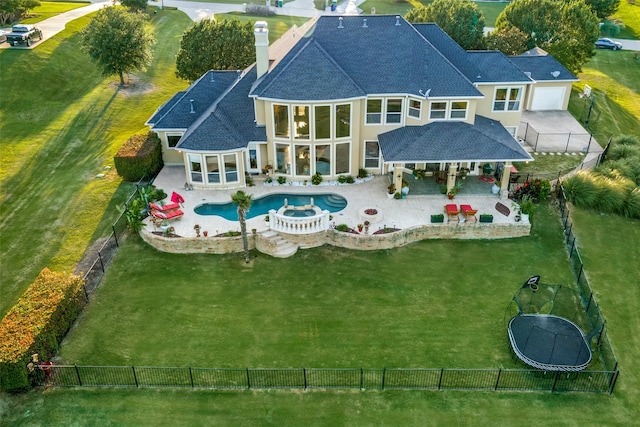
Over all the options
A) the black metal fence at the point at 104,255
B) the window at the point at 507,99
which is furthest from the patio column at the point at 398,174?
the black metal fence at the point at 104,255

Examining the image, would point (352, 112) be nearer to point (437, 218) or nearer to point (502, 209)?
point (437, 218)

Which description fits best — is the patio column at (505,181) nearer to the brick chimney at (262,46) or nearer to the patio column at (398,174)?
the patio column at (398,174)

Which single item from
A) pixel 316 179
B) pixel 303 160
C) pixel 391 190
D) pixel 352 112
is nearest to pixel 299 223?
pixel 316 179

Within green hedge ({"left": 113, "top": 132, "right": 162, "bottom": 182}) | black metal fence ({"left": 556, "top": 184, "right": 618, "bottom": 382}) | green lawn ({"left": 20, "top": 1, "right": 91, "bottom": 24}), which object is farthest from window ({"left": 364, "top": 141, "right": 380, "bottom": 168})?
A: green lawn ({"left": 20, "top": 1, "right": 91, "bottom": 24})

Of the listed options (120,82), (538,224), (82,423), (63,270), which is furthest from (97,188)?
(538,224)

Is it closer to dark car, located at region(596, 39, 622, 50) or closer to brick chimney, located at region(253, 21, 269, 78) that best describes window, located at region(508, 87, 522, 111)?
brick chimney, located at region(253, 21, 269, 78)
